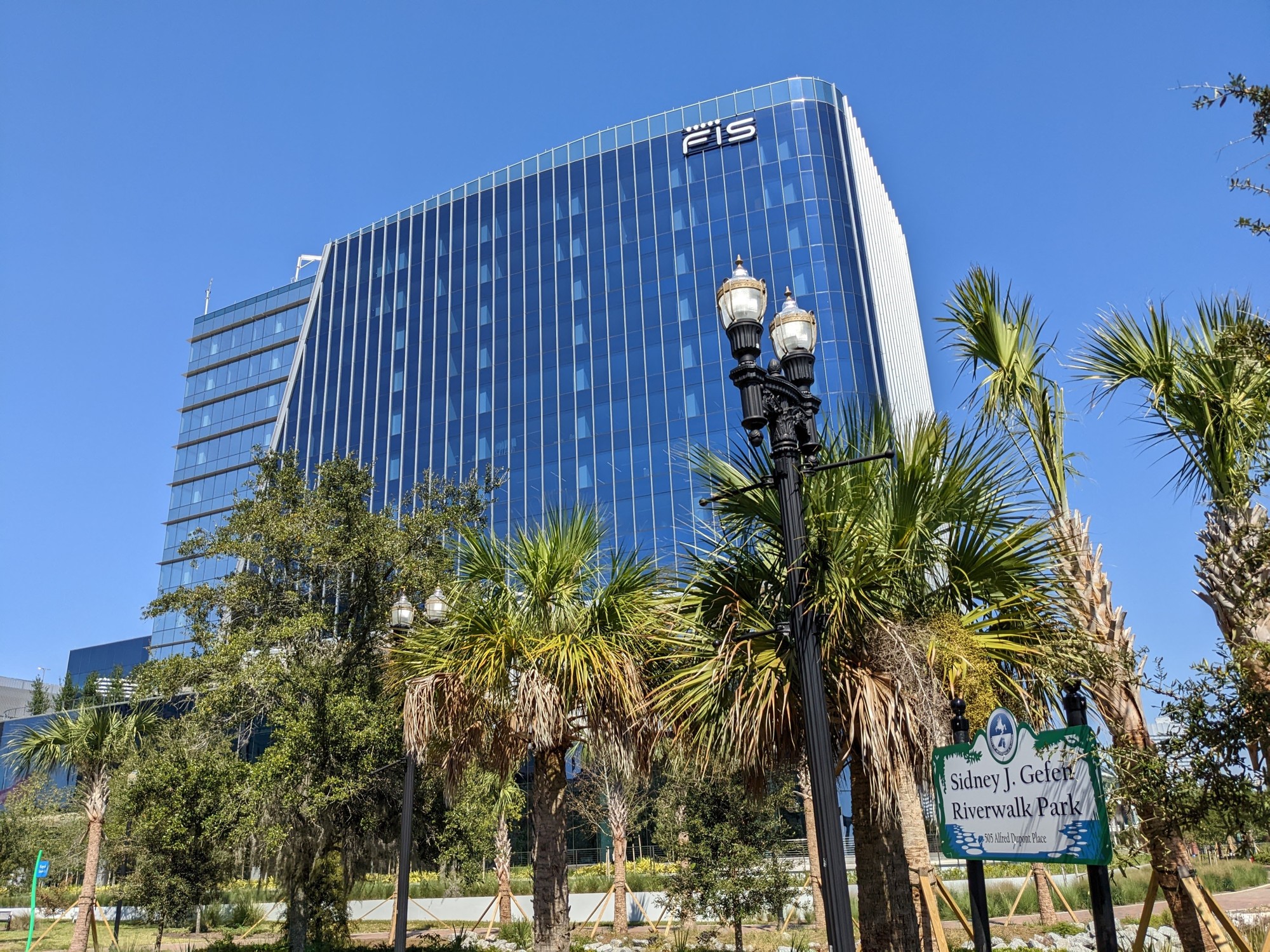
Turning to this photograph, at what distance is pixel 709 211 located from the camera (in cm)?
6031

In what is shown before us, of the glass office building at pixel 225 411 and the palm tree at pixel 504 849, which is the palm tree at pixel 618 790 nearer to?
the palm tree at pixel 504 849

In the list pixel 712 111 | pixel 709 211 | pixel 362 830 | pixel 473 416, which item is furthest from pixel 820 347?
pixel 362 830

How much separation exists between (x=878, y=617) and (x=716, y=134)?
5931 centimetres

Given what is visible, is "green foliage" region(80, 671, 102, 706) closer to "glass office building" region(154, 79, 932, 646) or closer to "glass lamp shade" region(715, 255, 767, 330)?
"glass office building" region(154, 79, 932, 646)

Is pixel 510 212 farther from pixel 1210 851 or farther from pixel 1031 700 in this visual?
pixel 1031 700

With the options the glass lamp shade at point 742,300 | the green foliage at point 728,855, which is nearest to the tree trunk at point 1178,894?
the glass lamp shade at point 742,300

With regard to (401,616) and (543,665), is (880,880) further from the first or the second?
(401,616)

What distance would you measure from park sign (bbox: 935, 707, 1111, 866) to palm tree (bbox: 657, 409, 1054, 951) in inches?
80.1

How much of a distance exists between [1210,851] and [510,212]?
195ft

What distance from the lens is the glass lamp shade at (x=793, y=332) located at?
300 inches

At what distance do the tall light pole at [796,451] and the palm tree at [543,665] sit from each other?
4479 millimetres

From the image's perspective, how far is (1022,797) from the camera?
5.55 m

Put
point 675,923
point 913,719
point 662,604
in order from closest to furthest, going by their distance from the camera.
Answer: point 913,719 → point 662,604 → point 675,923

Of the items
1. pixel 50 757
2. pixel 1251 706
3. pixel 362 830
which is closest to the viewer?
pixel 1251 706
